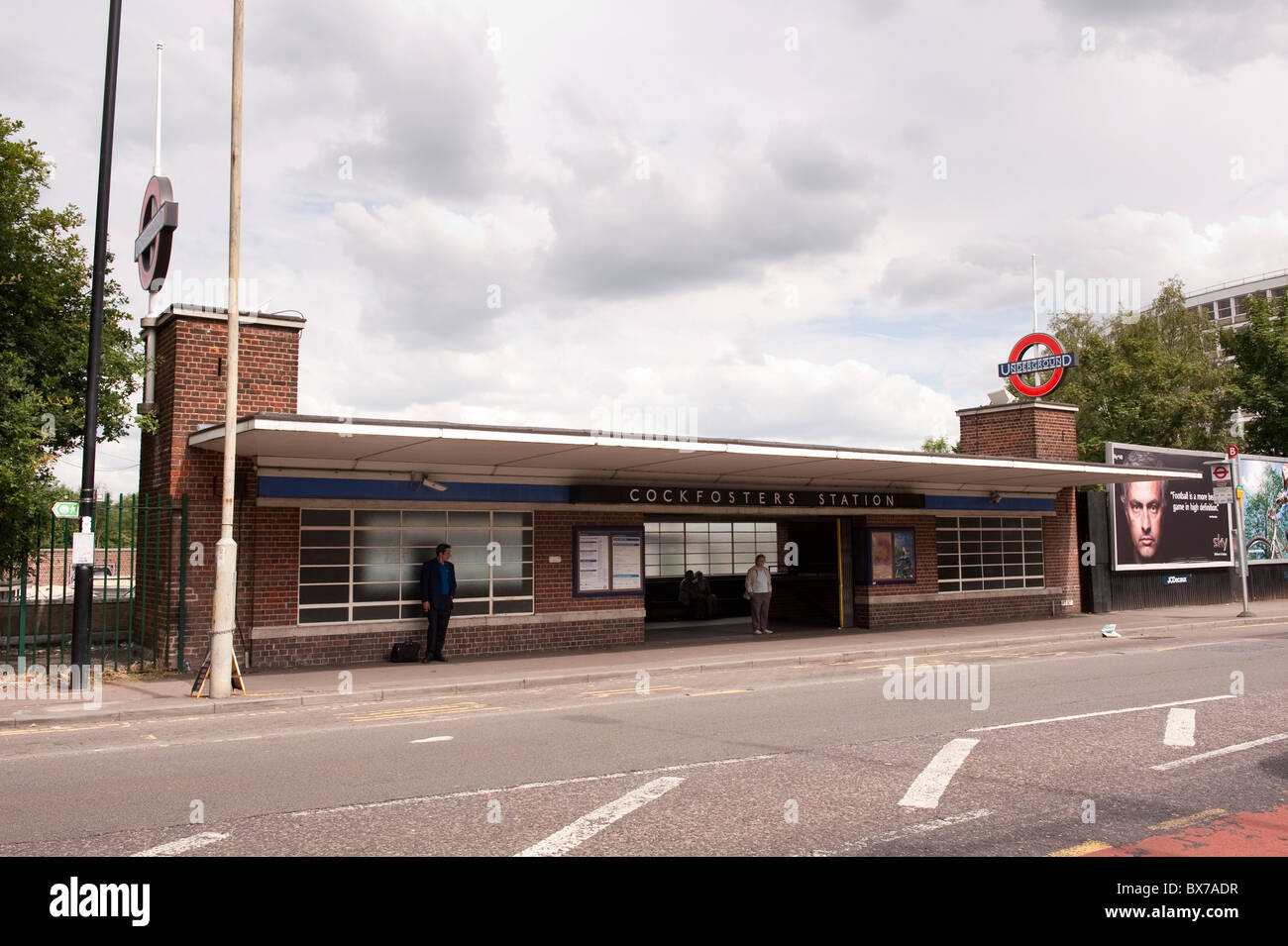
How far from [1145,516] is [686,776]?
23.3m

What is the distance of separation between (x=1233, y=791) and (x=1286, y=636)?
1488 centimetres

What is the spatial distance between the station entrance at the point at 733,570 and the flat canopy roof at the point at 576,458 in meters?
3.32

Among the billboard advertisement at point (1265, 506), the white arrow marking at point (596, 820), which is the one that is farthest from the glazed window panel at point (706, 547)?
the white arrow marking at point (596, 820)

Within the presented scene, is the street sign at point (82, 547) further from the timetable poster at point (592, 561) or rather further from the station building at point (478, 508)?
the timetable poster at point (592, 561)

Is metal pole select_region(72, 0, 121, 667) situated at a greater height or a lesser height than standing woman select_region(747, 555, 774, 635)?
greater

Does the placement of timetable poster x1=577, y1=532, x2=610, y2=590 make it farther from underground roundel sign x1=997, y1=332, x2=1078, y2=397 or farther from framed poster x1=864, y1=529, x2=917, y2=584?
underground roundel sign x1=997, y1=332, x2=1078, y2=397

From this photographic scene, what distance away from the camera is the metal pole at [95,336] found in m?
12.8

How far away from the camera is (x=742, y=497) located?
759 inches

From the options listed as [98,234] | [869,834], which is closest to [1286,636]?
[869,834]

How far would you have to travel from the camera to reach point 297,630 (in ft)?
48.6

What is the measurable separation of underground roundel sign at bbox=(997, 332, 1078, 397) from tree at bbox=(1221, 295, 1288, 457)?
1595 cm
